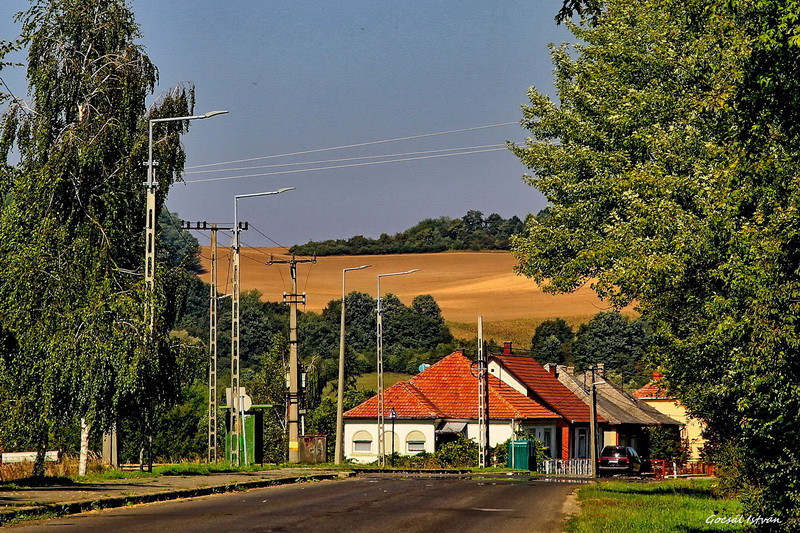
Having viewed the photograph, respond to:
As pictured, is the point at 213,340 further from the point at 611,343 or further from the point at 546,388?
the point at 611,343

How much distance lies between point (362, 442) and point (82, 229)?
1541 inches

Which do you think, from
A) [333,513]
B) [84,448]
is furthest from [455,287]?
[333,513]

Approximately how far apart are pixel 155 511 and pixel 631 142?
53.3 ft

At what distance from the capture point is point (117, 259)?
34906 millimetres

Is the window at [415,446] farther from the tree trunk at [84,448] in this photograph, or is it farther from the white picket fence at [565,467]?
the tree trunk at [84,448]

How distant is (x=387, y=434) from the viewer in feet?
229

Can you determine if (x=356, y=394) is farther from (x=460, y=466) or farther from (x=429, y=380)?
(x=460, y=466)

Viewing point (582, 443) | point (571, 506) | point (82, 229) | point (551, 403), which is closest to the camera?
point (571, 506)

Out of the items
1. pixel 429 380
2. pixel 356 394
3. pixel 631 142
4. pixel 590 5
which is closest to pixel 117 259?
pixel 631 142

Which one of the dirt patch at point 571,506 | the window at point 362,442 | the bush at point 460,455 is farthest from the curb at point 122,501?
the window at point 362,442

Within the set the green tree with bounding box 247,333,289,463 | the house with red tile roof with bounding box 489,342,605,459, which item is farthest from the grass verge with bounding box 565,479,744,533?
the green tree with bounding box 247,333,289,463

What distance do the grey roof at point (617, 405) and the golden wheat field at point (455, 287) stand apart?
17606 millimetres

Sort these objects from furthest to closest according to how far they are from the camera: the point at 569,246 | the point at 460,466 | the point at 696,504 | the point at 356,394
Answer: the point at 356,394 → the point at 460,466 → the point at 569,246 → the point at 696,504

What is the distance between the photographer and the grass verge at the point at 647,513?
61.0 ft
